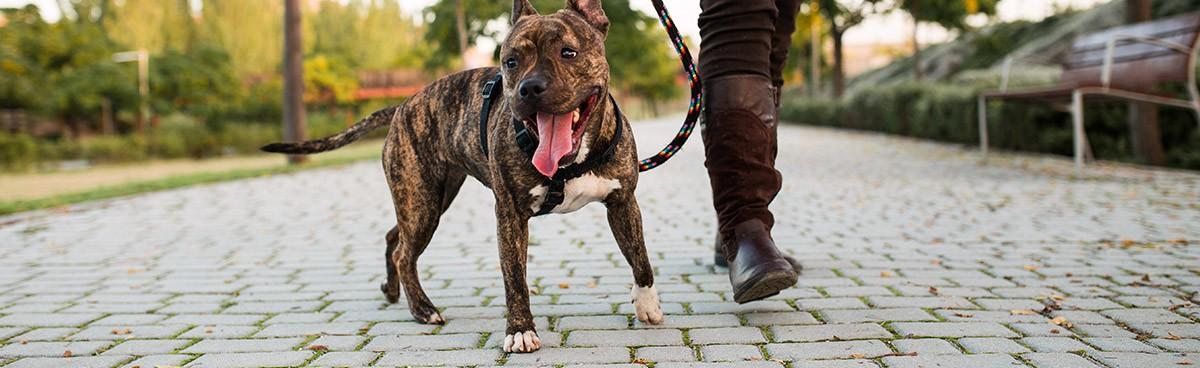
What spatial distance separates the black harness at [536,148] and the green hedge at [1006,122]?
9.75 meters

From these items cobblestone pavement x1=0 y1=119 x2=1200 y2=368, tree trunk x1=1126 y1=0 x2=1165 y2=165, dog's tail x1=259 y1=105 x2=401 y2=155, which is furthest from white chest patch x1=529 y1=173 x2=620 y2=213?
tree trunk x1=1126 y1=0 x2=1165 y2=165

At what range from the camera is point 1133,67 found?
400 inches

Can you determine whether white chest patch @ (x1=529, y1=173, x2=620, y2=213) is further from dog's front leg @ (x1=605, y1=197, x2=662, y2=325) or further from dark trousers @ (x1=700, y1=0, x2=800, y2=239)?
dark trousers @ (x1=700, y1=0, x2=800, y2=239)

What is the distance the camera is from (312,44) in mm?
71562

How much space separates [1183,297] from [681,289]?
7.08ft

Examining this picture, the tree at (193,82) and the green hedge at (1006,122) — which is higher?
the tree at (193,82)

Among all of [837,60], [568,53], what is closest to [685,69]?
[568,53]

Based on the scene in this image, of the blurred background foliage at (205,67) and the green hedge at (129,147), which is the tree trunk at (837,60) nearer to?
the blurred background foliage at (205,67)

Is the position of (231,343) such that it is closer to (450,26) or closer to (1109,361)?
(1109,361)

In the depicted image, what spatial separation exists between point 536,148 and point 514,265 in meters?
0.48

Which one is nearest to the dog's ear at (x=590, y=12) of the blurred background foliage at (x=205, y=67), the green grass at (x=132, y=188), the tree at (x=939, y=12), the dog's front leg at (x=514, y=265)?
the dog's front leg at (x=514, y=265)

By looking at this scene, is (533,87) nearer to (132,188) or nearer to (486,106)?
(486,106)

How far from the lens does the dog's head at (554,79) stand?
2885 mm

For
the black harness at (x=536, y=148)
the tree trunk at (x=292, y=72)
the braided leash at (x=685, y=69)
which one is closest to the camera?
the black harness at (x=536, y=148)
